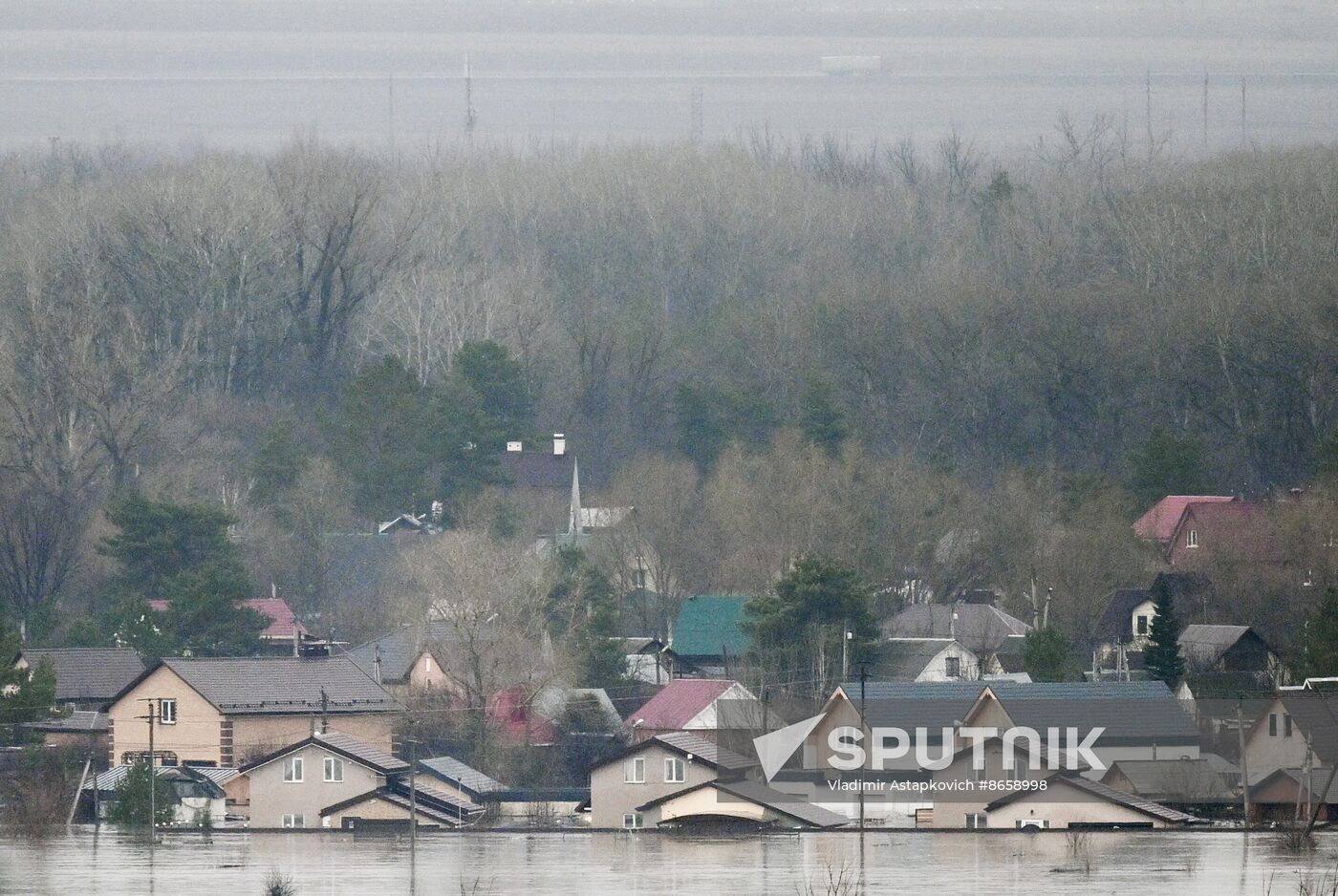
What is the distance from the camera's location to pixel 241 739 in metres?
41.2

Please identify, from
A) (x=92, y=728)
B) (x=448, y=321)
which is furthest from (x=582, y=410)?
(x=92, y=728)

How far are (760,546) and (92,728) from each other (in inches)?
698

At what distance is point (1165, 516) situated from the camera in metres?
61.4

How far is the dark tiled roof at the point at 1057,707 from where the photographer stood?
36688mm

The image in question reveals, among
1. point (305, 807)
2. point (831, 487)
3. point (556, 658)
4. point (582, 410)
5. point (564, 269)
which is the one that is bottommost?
point (305, 807)

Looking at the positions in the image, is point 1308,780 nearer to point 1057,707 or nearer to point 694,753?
point 1057,707

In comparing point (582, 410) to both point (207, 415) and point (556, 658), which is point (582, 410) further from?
point (556, 658)

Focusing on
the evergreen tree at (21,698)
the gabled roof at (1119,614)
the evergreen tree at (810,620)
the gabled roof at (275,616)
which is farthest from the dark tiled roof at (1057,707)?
the gabled roof at (275,616)

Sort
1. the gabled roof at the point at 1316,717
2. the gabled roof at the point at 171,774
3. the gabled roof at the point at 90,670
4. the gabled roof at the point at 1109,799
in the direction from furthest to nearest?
the gabled roof at the point at 90,670, the gabled roof at the point at 171,774, the gabled roof at the point at 1316,717, the gabled roof at the point at 1109,799

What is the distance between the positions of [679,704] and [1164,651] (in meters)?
8.84

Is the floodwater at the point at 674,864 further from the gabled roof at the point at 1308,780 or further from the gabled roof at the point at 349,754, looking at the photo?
the gabled roof at the point at 349,754

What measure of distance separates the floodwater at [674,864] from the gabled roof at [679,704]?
11004 mm

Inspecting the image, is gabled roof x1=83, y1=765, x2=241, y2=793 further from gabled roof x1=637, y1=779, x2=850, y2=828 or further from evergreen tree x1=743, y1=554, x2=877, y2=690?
evergreen tree x1=743, y1=554, x2=877, y2=690

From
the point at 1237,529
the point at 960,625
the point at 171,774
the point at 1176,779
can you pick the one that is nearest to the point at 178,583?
the point at 171,774
